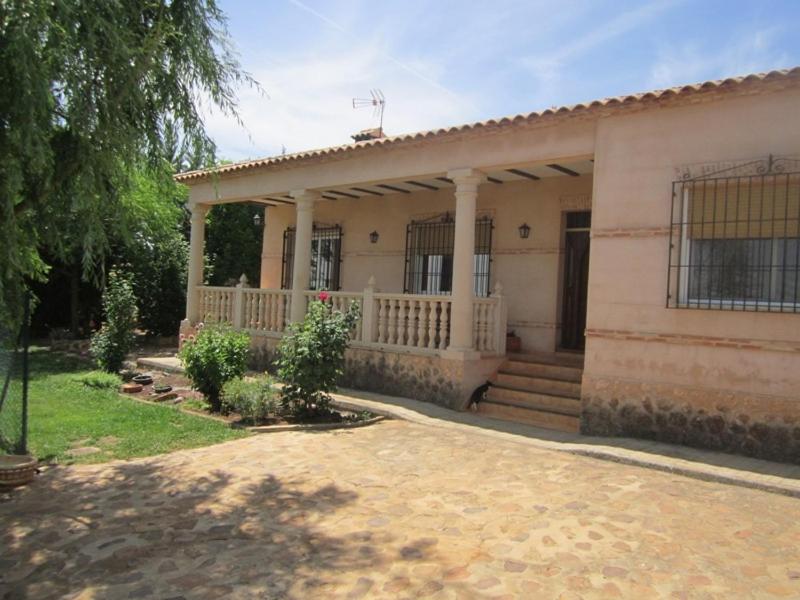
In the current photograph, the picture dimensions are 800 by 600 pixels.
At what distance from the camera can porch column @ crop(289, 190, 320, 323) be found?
10.9m

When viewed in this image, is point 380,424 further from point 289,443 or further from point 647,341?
point 647,341

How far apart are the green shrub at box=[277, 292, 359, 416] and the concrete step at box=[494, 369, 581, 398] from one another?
2.42m

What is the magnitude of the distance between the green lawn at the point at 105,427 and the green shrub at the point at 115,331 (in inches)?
55.8

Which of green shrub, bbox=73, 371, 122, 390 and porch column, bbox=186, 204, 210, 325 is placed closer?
green shrub, bbox=73, 371, 122, 390

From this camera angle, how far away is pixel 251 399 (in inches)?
315

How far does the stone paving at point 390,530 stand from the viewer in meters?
3.63

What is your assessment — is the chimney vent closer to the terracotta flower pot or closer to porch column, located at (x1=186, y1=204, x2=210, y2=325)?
porch column, located at (x1=186, y1=204, x2=210, y2=325)

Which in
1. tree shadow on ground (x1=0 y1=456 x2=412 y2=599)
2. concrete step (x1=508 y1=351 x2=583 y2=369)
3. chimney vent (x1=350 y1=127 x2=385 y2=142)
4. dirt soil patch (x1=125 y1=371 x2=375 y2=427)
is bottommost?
tree shadow on ground (x1=0 y1=456 x2=412 y2=599)

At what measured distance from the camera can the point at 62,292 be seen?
17.2 meters

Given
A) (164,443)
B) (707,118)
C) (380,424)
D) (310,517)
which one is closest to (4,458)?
(164,443)

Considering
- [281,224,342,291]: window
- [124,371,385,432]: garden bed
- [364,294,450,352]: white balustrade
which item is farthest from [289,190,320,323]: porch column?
[124,371,385,432]: garden bed

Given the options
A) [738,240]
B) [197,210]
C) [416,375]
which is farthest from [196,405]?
[738,240]

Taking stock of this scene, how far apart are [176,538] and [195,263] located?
9.67 meters

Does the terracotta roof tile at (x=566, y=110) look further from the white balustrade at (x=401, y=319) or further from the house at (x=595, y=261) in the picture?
the white balustrade at (x=401, y=319)
